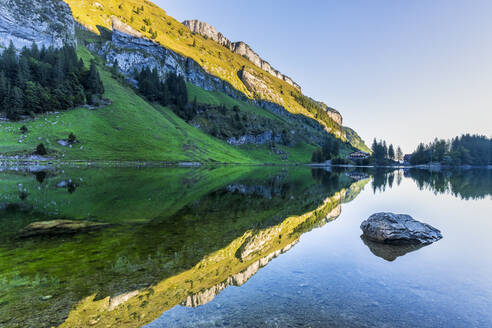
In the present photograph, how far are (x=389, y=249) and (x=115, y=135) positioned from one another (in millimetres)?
99772

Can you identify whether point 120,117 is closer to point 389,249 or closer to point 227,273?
point 227,273

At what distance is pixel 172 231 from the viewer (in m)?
13.6

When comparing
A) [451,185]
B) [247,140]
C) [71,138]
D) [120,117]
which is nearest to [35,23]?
[120,117]

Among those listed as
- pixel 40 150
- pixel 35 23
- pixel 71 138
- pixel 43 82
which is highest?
pixel 35 23

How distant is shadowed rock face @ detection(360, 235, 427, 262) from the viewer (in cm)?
1159

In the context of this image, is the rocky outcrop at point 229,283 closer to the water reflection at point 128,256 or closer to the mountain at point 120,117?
the water reflection at point 128,256

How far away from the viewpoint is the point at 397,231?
1377 cm

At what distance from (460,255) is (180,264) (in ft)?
44.3

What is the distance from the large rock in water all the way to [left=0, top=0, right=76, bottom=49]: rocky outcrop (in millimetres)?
156249

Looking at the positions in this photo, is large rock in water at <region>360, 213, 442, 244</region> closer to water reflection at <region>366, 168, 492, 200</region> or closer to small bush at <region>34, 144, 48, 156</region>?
water reflection at <region>366, 168, 492, 200</region>

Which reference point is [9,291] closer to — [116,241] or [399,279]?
[116,241]

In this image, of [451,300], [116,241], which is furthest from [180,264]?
Answer: [451,300]

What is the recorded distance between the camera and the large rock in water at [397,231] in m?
13.6

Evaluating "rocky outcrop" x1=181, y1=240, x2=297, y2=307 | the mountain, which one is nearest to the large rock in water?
"rocky outcrop" x1=181, y1=240, x2=297, y2=307
